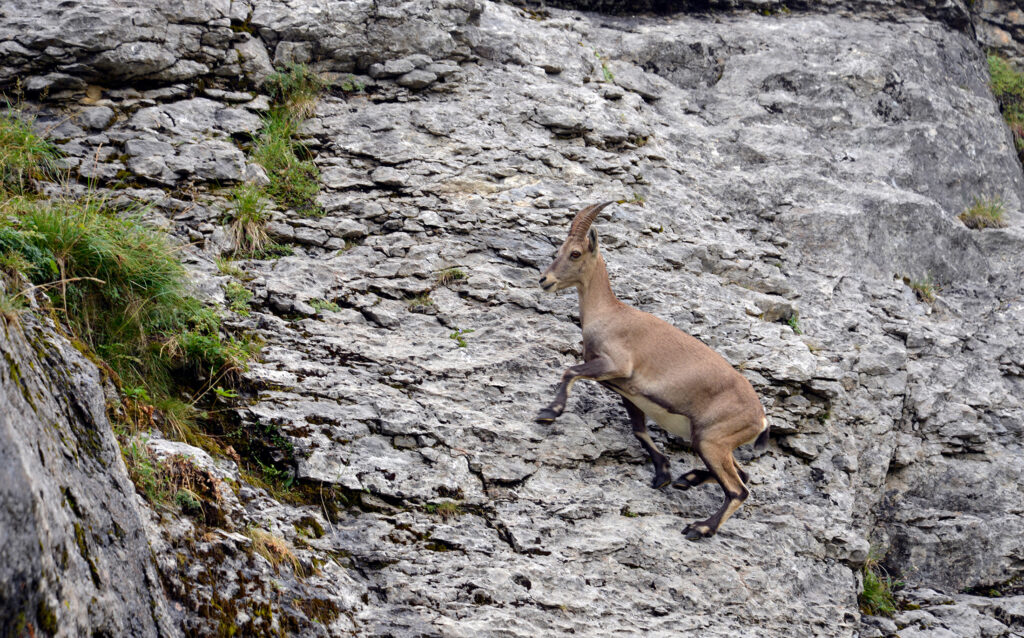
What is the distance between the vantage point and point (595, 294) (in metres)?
7.64

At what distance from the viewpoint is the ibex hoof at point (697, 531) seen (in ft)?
21.2

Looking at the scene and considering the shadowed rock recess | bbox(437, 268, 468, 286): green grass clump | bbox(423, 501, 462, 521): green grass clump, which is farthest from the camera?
bbox(437, 268, 468, 286): green grass clump

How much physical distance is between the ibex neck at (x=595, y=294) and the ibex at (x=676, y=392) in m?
0.05

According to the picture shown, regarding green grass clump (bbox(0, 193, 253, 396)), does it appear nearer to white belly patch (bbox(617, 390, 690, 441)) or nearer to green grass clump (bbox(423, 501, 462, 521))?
green grass clump (bbox(423, 501, 462, 521))

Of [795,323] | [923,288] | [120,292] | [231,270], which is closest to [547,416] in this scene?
[231,270]

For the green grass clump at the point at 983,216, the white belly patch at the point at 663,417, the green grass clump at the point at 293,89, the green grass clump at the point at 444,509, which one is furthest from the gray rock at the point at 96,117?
the green grass clump at the point at 983,216

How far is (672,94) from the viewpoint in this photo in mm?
11219

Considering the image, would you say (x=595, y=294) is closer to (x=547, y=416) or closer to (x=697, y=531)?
(x=547, y=416)

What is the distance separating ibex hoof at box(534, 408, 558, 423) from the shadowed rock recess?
0.46 feet

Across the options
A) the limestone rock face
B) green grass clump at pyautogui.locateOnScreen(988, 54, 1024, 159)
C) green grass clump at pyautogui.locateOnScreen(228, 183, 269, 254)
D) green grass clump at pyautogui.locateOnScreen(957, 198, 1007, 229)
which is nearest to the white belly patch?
green grass clump at pyautogui.locateOnScreen(228, 183, 269, 254)

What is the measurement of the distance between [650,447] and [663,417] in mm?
289

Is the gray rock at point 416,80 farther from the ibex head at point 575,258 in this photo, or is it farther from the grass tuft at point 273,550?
the grass tuft at point 273,550

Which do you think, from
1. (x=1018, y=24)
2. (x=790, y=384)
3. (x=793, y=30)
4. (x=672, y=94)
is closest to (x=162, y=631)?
(x=790, y=384)

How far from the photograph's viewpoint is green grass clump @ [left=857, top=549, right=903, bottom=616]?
7.12 metres
